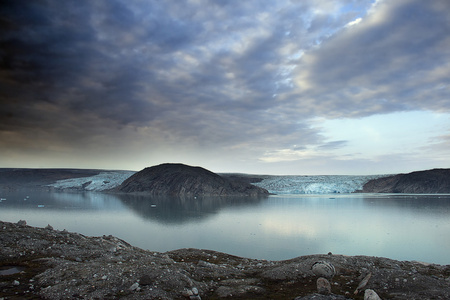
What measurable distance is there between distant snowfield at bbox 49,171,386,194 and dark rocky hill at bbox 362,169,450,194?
4.01 metres

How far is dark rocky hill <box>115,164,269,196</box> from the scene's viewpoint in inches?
4284

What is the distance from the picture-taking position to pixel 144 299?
859 centimetres

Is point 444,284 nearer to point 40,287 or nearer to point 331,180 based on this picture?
point 40,287

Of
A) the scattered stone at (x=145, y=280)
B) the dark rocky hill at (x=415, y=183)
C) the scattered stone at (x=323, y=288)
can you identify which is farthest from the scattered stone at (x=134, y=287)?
the dark rocky hill at (x=415, y=183)

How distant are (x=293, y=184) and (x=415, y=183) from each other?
5033 centimetres

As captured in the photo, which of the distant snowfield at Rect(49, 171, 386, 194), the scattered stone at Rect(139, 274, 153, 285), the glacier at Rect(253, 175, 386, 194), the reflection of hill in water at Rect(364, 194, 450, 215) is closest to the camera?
the scattered stone at Rect(139, 274, 153, 285)

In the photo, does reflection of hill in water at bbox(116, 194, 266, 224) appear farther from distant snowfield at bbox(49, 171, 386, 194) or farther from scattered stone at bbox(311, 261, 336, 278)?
distant snowfield at bbox(49, 171, 386, 194)

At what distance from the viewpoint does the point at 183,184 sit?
112 m

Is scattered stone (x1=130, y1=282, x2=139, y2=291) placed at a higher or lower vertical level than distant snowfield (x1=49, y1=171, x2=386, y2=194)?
lower

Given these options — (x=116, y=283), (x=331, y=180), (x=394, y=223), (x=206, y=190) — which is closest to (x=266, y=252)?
(x=116, y=283)

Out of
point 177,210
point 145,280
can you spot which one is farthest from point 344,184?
point 145,280

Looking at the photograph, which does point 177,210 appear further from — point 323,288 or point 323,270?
point 323,288

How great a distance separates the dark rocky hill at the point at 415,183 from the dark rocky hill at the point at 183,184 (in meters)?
49.0

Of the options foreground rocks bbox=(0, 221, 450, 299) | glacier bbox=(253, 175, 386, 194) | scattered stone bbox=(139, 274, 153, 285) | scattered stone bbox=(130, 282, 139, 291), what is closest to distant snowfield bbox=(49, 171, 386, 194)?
glacier bbox=(253, 175, 386, 194)
